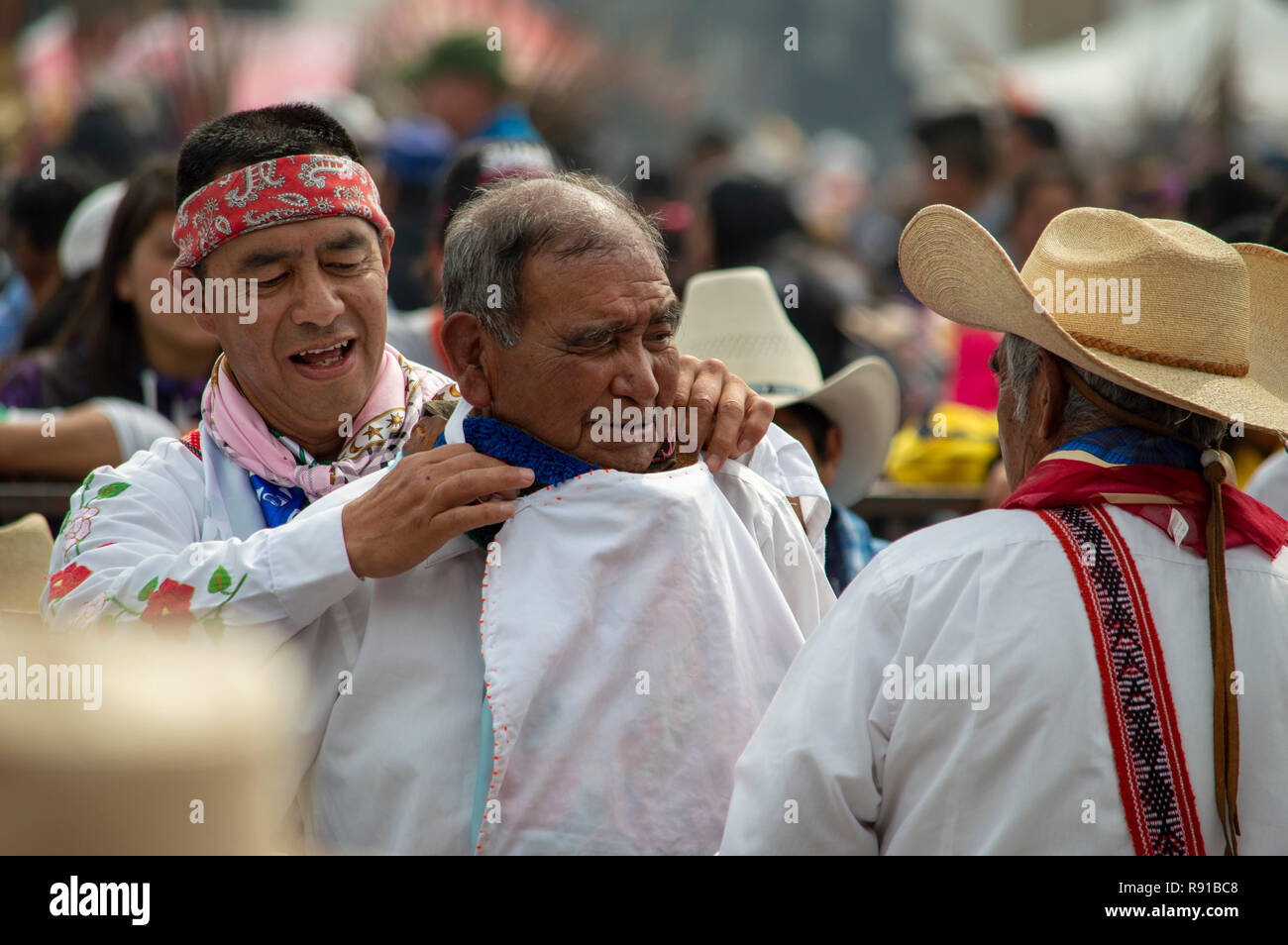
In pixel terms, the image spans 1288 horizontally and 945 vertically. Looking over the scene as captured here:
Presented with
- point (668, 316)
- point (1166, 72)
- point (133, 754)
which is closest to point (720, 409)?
point (668, 316)

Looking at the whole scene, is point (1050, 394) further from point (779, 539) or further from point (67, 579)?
point (67, 579)

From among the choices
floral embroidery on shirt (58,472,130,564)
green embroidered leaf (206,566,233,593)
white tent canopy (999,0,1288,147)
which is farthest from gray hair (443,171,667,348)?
white tent canopy (999,0,1288,147)

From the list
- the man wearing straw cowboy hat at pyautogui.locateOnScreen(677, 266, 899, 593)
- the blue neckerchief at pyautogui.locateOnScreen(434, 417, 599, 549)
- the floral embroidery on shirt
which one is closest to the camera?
the blue neckerchief at pyautogui.locateOnScreen(434, 417, 599, 549)

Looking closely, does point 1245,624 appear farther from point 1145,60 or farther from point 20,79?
point 20,79

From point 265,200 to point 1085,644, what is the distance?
1628 mm

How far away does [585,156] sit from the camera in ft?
39.4

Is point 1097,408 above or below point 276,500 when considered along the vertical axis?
above

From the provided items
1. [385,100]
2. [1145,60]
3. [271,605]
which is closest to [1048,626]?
[271,605]

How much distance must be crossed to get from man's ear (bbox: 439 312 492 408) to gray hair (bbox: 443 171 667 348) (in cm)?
2

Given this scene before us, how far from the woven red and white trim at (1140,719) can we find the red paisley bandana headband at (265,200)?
151 cm

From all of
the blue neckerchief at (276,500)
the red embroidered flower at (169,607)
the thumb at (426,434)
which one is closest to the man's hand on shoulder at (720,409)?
the thumb at (426,434)

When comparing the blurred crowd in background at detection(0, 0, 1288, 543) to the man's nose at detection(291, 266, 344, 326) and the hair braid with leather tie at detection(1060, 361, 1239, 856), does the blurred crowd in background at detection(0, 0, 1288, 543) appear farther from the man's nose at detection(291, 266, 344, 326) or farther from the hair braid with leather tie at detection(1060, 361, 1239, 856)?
the hair braid with leather tie at detection(1060, 361, 1239, 856)

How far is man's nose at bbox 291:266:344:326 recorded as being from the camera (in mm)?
2754
